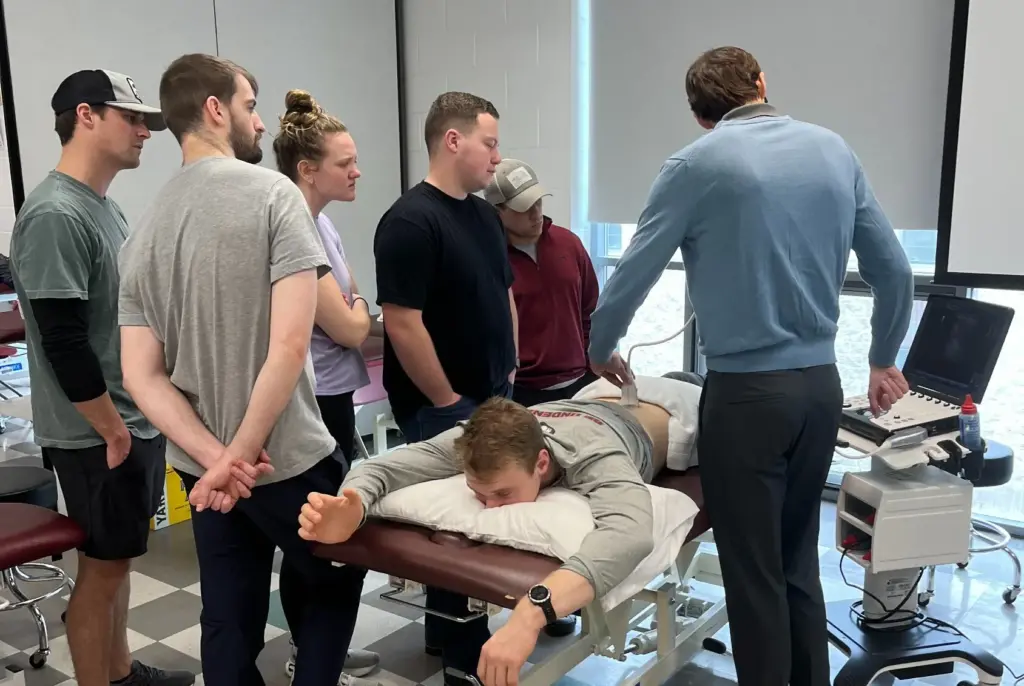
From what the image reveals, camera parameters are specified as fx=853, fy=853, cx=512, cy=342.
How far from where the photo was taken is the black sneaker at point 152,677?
2152mm

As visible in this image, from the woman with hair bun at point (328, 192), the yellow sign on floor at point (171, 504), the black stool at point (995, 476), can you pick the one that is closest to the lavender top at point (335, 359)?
the woman with hair bun at point (328, 192)

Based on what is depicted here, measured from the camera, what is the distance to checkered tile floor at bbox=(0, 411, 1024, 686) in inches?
89.5

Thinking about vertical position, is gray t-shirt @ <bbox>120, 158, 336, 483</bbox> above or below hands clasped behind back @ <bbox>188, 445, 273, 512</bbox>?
above

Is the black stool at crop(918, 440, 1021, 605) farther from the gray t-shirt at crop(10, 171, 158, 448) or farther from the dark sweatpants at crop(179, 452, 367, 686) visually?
the gray t-shirt at crop(10, 171, 158, 448)

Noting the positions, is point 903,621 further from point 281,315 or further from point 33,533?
point 33,533

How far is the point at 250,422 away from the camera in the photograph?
1.44 metres

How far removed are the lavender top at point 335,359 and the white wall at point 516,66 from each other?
1.88 metres

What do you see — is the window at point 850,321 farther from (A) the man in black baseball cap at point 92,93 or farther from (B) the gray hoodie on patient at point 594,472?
(A) the man in black baseball cap at point 92,93

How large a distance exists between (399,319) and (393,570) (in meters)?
0.66

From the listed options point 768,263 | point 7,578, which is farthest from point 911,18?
point 7,578

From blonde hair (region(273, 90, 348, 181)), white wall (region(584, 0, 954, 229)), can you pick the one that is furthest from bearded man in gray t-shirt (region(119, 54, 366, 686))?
white wall (region(584, 0, 954, 229))

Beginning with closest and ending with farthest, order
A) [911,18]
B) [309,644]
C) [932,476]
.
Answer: [309,644], [932,476], [911,18]

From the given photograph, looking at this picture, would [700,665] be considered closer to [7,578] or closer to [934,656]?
[934,656]

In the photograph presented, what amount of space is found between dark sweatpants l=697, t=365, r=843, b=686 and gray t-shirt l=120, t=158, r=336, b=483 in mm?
835
